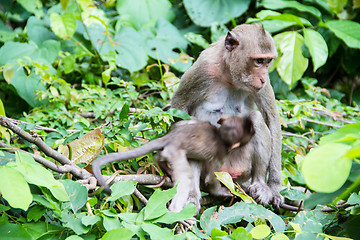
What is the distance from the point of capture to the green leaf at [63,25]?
18.9 feet

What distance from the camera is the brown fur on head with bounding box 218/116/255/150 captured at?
344 centimetres

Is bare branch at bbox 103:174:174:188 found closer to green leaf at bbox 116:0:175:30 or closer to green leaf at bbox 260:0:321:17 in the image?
green leaf at bbox 116:0:175:30

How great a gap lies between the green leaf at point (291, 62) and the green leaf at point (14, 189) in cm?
415

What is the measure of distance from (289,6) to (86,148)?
450 centimetres

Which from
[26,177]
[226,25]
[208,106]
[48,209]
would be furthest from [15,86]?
[226,25]

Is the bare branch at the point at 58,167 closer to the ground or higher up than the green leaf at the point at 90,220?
higher up

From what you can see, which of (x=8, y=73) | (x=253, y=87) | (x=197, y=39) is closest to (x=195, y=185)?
(x=253, y=87)

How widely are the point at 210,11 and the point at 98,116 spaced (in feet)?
11.5

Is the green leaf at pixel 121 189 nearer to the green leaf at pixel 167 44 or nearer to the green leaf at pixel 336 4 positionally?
the green leaf at pixel 167 44

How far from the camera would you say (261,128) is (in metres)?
3.64

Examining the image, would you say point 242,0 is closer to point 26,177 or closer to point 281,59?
point 281,59

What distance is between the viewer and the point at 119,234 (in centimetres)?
216

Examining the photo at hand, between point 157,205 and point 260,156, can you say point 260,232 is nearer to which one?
point 157,205

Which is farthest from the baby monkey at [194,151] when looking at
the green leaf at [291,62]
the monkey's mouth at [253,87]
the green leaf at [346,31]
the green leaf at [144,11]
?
the green leaf at [144,11]
